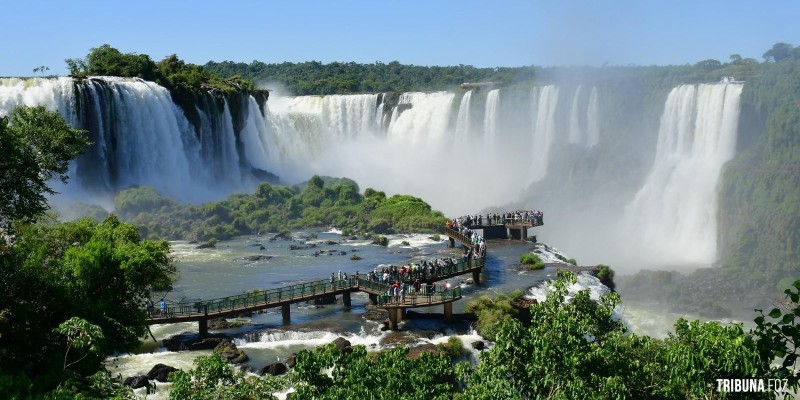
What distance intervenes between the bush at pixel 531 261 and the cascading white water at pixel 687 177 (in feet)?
49.0

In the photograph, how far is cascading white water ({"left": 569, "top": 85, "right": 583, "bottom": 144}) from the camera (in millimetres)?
60406

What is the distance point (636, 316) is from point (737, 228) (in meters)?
17.0

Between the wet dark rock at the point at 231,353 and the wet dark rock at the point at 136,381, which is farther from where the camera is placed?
the wet dark rock at the point at 231,353

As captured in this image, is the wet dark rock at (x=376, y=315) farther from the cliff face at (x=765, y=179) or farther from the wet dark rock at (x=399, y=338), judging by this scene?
the cliff face at (x=765, y=179)

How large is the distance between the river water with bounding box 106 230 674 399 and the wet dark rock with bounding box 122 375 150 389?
302 mm

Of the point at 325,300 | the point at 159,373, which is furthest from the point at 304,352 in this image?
the point at 325,300

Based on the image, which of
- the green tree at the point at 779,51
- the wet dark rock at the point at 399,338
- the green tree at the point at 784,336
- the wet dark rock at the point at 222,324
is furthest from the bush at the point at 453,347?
the green tree at the point at 779,51

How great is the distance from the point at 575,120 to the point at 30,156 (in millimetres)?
50120

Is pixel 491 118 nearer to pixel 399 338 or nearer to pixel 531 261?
pixel 531 261

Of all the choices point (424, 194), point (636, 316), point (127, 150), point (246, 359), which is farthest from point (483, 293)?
point (424, 194)

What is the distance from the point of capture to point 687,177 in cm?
4947

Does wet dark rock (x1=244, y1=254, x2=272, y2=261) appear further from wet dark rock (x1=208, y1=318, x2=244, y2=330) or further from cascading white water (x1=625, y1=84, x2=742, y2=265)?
cascading white water (x1=625, y1=84, x2=742, y2=265)

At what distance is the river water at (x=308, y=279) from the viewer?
A: 22.0 m

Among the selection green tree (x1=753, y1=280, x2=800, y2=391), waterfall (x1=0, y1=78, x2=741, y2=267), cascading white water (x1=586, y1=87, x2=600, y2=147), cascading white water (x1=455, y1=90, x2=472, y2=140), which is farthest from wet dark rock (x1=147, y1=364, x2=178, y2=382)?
cascading white water (x1=455, y1=90, x2=472, y2=140)
